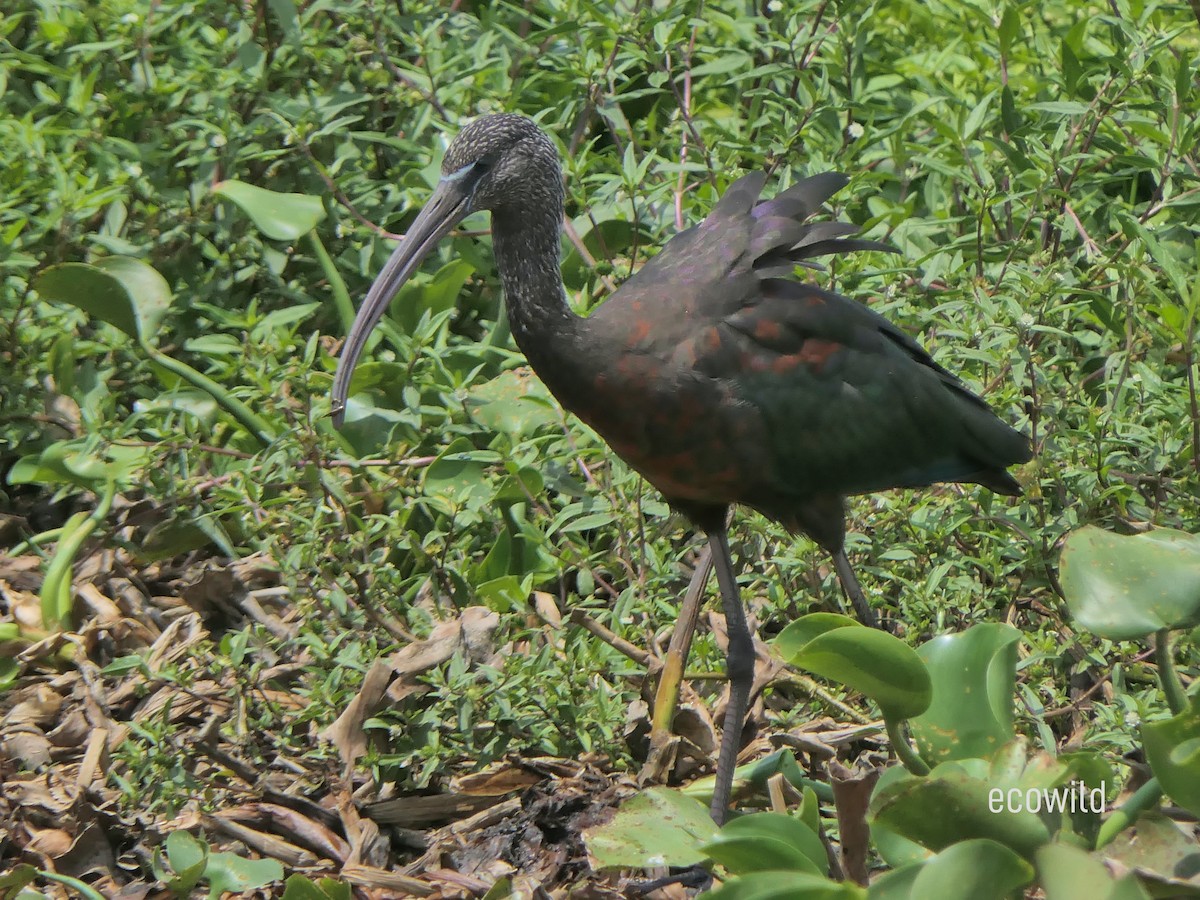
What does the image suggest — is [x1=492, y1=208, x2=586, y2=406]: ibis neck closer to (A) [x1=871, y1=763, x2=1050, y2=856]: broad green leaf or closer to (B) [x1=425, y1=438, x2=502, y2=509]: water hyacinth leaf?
(B) [x1=425, y1=438, x2=502, y2=509]: water hyacinth leaf

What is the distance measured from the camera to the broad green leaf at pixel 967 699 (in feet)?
9.16

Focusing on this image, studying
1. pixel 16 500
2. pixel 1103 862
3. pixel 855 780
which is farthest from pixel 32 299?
pixel 1103 862

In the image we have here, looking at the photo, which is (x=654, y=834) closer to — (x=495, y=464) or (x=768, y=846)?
(x=768, y=846)

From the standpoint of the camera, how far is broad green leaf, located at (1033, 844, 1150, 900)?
7.43 ft

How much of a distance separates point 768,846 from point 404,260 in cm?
166

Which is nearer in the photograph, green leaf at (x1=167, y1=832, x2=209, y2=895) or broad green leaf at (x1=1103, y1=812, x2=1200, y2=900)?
broad green leaf at (x1=1103, y1=812, x2=1200, y2=900)

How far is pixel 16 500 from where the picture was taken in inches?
172

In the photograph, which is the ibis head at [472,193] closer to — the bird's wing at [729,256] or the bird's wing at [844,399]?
the bird's wing at [729,256]

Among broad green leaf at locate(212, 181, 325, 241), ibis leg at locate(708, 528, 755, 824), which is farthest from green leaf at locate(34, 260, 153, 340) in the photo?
ibis leg at locate(708, 528, 755, 824)

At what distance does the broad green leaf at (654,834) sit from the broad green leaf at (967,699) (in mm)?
450

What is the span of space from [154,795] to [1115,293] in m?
2.91

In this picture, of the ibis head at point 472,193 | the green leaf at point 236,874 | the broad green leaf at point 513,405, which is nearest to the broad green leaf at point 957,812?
the green leaf at point 236,874

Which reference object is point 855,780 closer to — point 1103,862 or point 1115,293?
point 1103,862

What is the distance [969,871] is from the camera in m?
2.38
